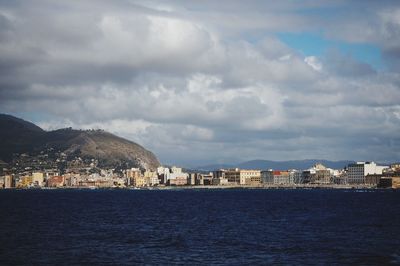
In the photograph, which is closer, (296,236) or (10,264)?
(10,264)

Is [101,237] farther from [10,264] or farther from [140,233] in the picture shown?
[10,264]

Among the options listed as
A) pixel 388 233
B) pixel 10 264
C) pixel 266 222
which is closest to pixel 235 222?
pixel 266 222

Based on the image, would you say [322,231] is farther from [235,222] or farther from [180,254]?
[180,254]

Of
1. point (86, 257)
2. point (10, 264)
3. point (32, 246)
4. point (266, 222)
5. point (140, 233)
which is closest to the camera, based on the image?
point (10, 264)

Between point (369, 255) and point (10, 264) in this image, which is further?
point (369, 255)

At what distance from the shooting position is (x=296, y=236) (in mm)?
76562

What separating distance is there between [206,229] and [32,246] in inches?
1169

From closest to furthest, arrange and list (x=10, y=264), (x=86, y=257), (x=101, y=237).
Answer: (x=10, y=264) → (x=86, y=257) → (x=101, y=237)

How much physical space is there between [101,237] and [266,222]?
35707 millimetres

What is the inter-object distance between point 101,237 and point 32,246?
11.3 m

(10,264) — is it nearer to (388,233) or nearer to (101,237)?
(101,237)

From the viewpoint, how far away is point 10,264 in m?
52.5

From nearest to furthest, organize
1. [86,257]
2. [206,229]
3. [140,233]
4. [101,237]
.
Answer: [86,257] < [101,237] < [140,233] < [206,229]

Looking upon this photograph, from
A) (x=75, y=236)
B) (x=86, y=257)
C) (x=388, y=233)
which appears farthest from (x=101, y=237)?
(x=388, y=233)
